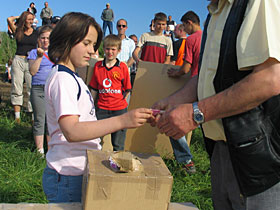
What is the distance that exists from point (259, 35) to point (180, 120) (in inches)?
19.8

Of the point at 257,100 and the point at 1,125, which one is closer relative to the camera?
the point at 257,100

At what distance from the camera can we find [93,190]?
47.6 inches

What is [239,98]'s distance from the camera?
123cm

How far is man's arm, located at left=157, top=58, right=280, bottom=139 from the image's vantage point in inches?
45.8

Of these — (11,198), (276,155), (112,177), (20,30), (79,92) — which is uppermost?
(20,30)

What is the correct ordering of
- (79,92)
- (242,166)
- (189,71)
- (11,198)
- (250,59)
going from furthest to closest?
(189,71), (11,198), (79,92), (242,166), (250,59)

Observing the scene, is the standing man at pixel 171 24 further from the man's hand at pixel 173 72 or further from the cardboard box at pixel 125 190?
the cardboard box at pixel 125 190

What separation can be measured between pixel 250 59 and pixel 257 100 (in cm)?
16

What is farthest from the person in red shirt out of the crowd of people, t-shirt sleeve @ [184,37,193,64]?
the crowd of people

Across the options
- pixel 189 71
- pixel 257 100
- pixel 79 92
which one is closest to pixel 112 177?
pixel 79 92

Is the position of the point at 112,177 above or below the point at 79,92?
below

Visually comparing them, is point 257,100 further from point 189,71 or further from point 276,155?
point 189,71

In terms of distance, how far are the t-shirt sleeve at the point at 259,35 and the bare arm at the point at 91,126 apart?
1.82 ft

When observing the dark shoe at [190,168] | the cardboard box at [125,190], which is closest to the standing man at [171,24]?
the dark shoe at [190,168]
